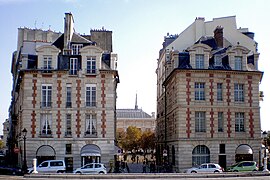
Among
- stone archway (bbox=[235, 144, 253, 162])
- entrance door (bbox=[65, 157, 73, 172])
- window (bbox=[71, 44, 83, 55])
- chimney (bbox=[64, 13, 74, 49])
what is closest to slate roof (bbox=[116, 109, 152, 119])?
chimney (bbox=[64, 13, 74, 49])

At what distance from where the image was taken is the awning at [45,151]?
132ft

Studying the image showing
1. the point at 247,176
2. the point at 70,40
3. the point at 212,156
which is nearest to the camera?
the point at 247,176

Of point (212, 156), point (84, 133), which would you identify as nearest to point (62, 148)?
point (84, 133)

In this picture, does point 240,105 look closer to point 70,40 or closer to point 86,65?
point 86,65

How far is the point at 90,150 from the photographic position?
40.4 metres

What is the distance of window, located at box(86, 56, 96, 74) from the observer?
136 feet

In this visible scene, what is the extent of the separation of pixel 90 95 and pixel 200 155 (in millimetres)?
12157

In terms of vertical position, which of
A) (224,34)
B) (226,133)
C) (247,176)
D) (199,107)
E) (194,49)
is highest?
(224,34)

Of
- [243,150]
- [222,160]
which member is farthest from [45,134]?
[243,150]

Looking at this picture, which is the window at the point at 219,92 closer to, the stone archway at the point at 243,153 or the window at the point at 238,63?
the window at the point at 238,63

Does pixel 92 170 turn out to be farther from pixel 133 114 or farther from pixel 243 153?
pixel 133 114

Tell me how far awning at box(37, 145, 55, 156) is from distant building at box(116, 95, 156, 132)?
90.4 metres

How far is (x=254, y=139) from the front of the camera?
4134 cm

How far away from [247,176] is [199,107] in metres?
11.9
